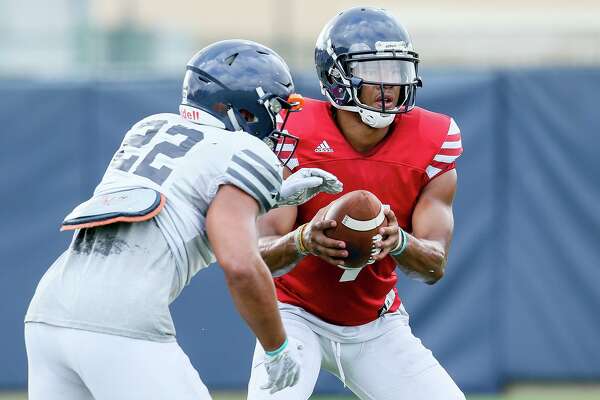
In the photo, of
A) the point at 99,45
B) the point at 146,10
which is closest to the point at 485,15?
the point at 146,10

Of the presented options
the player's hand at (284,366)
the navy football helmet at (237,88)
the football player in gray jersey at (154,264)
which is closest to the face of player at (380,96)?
the navy football helmet at (237,88)

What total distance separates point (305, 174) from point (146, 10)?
42.8ft

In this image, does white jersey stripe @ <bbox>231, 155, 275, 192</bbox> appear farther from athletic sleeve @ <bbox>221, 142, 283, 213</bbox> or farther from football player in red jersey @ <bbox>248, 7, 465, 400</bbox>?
football player in red jersey @ <bbox>248, 7, 465, 400</bbox>

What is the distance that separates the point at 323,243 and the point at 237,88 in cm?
79

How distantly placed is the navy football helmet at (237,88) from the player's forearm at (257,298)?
1.98 feet

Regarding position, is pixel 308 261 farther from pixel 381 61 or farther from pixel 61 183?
pixel 61 183

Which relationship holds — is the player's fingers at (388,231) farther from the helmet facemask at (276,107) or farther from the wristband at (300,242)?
the helmet facemask at (276,107)

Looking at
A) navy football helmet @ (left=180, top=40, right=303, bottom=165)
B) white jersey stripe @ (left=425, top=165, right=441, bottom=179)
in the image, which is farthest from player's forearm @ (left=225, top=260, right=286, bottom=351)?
white jersey stripe @ (left=425, top=165, right=441, bottom=179)

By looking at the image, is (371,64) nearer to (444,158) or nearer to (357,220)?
(444,158)

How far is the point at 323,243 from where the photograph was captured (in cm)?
412

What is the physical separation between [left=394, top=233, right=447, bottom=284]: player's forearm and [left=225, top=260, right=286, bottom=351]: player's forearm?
1.05 metres

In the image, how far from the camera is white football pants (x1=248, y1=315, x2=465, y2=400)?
421 cm

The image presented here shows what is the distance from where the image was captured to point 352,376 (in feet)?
14.4

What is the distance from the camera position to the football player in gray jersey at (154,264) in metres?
3.25
